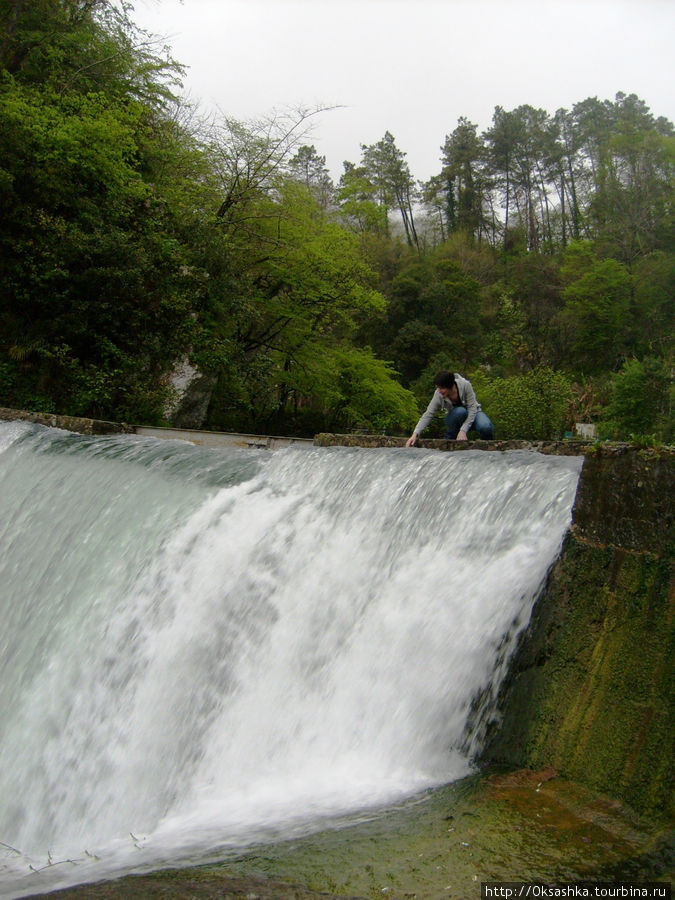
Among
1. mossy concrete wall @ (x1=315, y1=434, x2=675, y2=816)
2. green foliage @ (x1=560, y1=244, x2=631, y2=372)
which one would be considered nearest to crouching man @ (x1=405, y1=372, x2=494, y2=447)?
mossy concrete wall @ (x1=315, y1=434, x2=675, y2=816)

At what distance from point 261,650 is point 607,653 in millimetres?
1891

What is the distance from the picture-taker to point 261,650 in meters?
3.81

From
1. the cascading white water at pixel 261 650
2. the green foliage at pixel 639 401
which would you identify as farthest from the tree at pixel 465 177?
the cascading white water at pixel 261 650

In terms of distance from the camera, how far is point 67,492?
618 centimetres

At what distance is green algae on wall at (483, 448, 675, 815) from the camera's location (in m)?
2.46

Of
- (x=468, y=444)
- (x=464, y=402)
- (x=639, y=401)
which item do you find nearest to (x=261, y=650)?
(x=468, y=444)

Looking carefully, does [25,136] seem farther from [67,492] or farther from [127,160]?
[67,492]

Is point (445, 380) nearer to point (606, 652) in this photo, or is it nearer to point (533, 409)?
point (606, 652)

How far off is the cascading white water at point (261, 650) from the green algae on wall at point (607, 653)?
16 centimetres

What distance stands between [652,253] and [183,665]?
3360cm

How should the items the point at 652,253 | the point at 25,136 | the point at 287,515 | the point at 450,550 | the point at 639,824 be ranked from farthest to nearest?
the point at 652,253, the point at 25,136, the point at 287,515, the point at 450,550, the point at 639,824

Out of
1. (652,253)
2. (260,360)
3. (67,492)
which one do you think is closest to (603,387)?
(652,253)

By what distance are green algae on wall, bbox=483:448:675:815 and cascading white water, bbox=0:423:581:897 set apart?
6.2 inches

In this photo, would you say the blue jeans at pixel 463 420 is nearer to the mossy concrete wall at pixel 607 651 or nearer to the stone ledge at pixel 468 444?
the stone ledge at pixel 468 444
